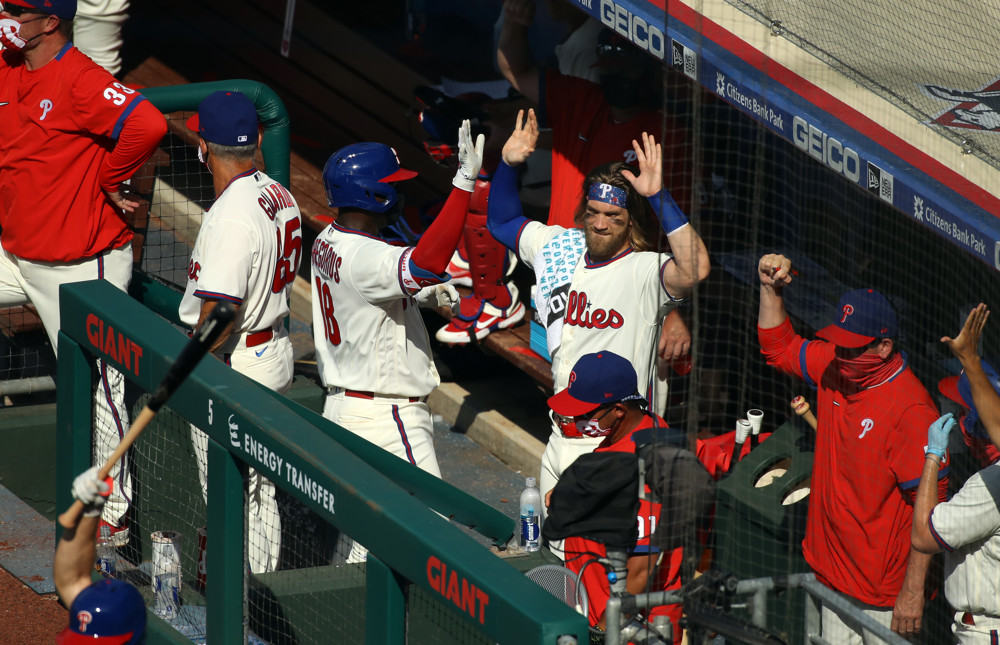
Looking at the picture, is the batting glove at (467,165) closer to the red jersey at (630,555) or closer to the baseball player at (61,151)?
the red jersey at (630,555)

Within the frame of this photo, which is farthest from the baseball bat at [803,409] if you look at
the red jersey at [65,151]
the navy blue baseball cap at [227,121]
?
the red jersey at [65,151]

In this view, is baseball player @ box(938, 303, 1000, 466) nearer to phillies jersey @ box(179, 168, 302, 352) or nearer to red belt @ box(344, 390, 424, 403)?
red belt @ box(344, 390, 424, 403)

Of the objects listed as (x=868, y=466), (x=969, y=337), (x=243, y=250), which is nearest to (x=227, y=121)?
(x=243, y=250)

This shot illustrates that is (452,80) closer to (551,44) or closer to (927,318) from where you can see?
(551,44)

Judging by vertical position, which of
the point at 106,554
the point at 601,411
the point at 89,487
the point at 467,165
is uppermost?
the point at 467,165

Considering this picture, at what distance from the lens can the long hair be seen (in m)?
4.65

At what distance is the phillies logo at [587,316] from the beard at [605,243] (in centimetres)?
16

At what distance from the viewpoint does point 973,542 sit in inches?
156

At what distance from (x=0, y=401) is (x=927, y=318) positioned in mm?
4286

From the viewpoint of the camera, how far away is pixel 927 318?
4.78m

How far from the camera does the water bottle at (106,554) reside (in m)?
4.37

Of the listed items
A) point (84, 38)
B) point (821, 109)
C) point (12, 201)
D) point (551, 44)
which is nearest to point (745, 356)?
point (821, 109)

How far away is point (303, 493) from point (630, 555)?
3.12 ft

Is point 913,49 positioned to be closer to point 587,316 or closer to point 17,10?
point 587,316
